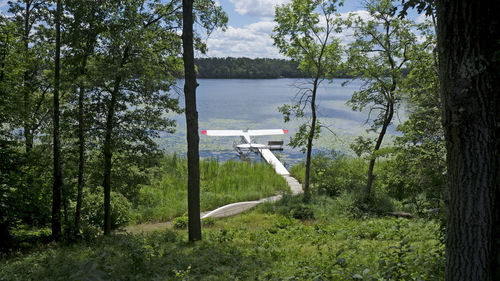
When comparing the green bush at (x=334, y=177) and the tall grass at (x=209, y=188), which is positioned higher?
the green bush at (x=334, y=177)

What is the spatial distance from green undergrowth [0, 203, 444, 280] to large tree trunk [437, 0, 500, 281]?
831mm

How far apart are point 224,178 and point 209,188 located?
110 cm

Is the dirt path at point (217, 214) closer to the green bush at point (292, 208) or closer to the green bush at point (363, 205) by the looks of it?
the green bush at point (292, 208)

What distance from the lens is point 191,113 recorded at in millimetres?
7871

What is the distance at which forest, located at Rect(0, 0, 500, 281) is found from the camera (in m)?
2.87

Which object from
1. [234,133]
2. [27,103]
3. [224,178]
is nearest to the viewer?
[27,103]

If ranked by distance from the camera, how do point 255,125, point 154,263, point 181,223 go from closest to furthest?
point 154,263
point 181,223
point 255,125

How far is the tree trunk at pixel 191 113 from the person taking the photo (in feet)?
25.5

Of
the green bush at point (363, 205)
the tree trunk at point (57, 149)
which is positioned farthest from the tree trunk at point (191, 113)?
the green bush at point (363, 205)

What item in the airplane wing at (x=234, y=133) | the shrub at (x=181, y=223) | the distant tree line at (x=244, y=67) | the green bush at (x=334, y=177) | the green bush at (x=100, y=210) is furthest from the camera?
the distant tree line at (x=244, y=67)

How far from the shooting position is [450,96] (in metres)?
2.83

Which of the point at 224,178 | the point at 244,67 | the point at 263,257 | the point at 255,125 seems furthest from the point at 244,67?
the point at 263,257

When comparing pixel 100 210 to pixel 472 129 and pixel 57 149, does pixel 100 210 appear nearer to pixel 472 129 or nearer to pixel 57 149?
pixel 57 149

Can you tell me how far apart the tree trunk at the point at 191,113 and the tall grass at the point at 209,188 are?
3.24 metres
